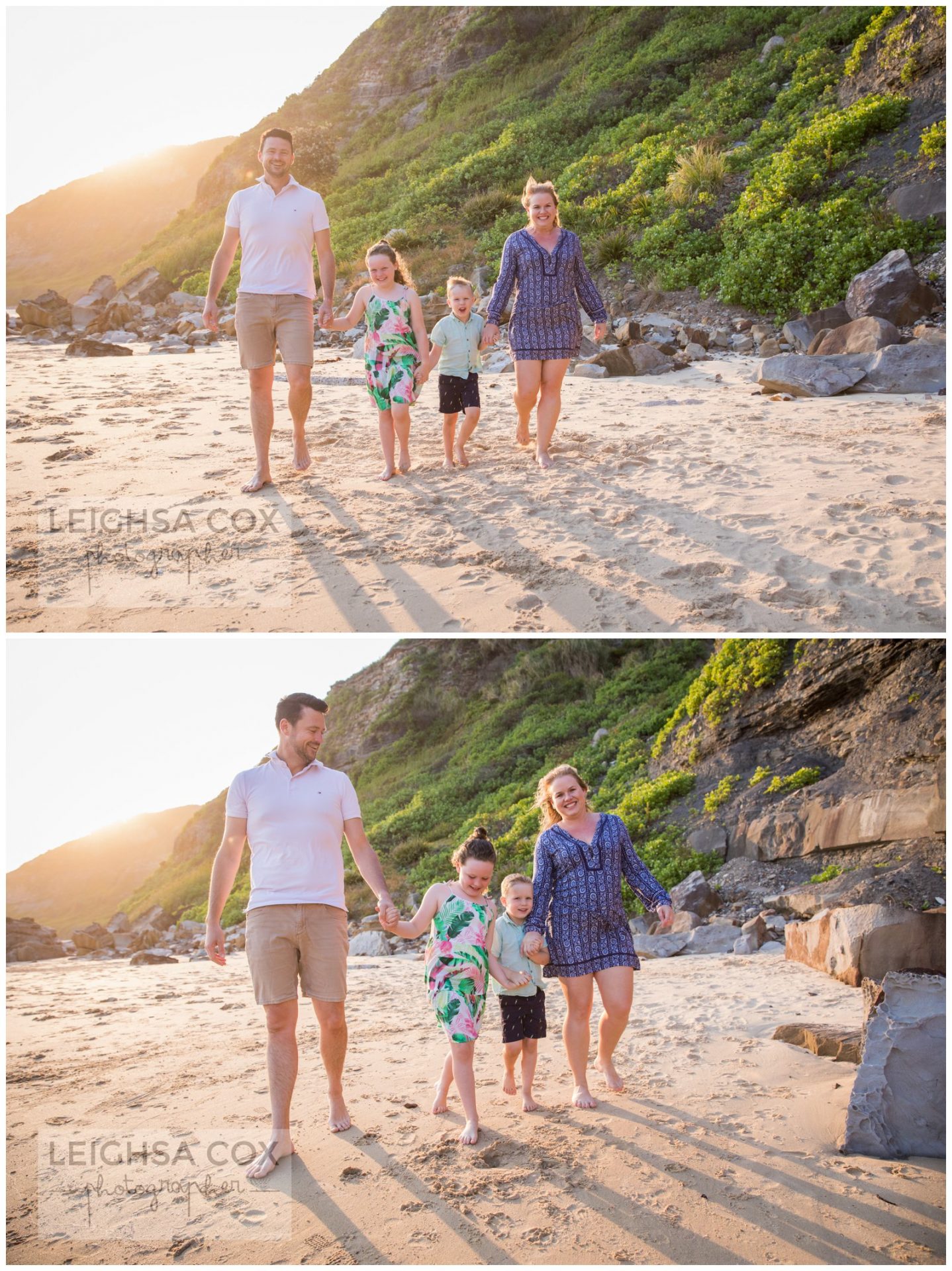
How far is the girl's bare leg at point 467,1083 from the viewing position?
3.54 meters

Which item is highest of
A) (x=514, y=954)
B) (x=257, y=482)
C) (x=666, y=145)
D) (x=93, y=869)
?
(x=666, y=145)

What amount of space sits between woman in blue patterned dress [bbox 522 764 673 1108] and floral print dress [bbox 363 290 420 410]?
147 inches

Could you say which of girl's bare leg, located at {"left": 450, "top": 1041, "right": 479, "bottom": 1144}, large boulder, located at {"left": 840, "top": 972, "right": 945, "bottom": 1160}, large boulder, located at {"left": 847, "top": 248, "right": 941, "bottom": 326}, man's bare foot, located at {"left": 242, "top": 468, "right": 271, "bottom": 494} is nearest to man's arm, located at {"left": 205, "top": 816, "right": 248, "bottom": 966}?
girl's bare leg, located at {"left": 450, "top": 1041, "right": 479, "bottom": 1144}

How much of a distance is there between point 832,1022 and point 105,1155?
3.56m

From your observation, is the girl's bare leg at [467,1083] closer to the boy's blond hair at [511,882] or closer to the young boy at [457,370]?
the boy's blond hair at [511,882]

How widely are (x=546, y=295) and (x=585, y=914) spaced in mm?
4655

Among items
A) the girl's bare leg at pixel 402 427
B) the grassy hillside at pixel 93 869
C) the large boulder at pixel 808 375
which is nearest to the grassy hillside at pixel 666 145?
the large boulder at pixel 808 375

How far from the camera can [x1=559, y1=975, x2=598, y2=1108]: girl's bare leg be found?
154 inches

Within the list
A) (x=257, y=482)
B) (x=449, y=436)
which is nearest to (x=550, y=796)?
(x=257, y=482)

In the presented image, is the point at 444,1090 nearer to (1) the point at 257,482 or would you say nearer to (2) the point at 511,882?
(2) the point at 511,882

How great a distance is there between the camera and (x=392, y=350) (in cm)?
683

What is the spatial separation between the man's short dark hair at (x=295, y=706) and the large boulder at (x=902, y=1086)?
8.06ft

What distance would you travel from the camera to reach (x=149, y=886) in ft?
86.5

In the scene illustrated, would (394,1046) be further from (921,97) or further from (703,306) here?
(921,97)
